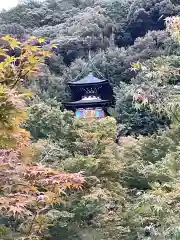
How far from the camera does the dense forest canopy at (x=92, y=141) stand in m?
2.29

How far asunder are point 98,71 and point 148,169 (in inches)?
552

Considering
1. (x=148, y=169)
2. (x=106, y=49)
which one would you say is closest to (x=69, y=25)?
(x=106, y=49)

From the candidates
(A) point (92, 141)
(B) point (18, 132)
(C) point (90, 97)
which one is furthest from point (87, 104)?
(B) point (18, 132)

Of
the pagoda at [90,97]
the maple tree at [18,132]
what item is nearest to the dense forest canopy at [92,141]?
the maple tree at [18,132]

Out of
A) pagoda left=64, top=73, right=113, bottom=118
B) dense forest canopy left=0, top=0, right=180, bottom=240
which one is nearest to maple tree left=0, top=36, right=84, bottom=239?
dense forest canopy left=0, top=0, right=180, bottom=240

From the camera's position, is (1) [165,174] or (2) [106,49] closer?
(1) [165,174]

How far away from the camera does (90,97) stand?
18.5 meters

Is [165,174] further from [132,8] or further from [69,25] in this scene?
[69,25]

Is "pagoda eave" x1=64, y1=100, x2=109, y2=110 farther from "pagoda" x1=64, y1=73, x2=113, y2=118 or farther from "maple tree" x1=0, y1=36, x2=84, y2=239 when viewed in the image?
"maple tree" x1=0, y1=36, x2=84, y2=239

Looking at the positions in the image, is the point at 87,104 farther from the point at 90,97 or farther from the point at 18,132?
the point at 18,132

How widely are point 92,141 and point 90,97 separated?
10.4 meters

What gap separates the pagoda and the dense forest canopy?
0.66 metres

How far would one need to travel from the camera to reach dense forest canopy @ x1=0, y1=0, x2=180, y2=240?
2.29m

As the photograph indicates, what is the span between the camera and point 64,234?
7297 mm
